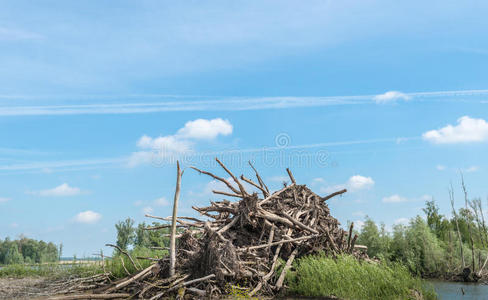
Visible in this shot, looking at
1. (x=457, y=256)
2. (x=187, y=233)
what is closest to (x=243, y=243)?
(x=187, y=233)

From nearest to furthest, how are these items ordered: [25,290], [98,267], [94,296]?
[94,296], [25,290], [98,267]

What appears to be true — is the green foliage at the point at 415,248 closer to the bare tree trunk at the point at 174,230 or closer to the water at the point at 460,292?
the water at the point at 460,292

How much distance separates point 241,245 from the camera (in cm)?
1138

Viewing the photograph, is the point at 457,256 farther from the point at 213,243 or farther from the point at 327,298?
the point at 213,243

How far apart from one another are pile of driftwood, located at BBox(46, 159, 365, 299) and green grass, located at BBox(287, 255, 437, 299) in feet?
1.89

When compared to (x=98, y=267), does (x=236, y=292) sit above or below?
below

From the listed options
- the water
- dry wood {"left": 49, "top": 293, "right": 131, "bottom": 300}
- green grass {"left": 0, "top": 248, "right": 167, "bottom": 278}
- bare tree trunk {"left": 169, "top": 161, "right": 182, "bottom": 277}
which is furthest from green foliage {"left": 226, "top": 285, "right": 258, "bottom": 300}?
the water

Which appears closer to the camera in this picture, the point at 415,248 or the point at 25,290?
the point at 25,290

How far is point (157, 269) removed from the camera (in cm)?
1002

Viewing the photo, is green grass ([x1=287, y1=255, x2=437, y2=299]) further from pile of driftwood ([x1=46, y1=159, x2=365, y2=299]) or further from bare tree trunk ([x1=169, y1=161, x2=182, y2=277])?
bare tree trunk ([x1=169, y1=161, x2=182, y2=277])

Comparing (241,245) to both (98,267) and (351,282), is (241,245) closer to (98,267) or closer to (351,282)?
(351,282)

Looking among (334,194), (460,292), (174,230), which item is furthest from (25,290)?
(460,292)

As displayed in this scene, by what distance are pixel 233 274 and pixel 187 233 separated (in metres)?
2.02

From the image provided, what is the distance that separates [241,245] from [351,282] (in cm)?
308
